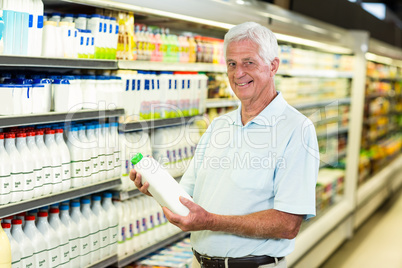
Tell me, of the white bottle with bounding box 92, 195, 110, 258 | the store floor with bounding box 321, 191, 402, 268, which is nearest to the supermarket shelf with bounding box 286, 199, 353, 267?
the store floor with bounding box 321, 191, 402, 268

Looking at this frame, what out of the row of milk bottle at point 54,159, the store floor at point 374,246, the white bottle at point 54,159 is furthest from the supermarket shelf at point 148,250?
the store floor at point 374,246

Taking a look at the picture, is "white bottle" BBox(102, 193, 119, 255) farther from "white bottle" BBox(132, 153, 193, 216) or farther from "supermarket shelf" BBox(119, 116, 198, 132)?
"white bottle" BBox(132, 153, 193, 216)

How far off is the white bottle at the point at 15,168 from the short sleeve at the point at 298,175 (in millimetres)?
1295

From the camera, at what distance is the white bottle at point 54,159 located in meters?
2.73

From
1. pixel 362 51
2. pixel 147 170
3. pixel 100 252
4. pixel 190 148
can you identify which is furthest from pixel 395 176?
pixel 147 170

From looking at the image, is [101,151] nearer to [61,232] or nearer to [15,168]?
[61,232]

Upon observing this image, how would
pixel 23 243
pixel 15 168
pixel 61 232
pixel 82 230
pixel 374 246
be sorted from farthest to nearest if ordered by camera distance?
1. pixel 374 246
2. pixel 82 230
3. pixel 61 232
4. pixel 23 243
5. pixel 15 168

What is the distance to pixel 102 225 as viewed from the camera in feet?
10.4

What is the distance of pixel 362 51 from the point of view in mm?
6910

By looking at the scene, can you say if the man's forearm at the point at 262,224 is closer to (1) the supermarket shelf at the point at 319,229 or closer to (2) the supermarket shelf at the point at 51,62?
(2) the supermarket shelf at the point at 51,62

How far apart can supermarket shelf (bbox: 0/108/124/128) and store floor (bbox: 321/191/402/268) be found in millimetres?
3800

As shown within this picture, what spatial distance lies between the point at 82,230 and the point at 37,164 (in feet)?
1.95

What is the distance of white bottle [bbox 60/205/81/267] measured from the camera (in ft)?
9.61

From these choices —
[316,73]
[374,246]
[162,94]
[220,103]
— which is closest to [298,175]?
[162,94]
